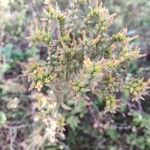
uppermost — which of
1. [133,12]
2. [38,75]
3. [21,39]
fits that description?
[133,12]

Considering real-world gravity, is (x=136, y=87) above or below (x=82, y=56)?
below

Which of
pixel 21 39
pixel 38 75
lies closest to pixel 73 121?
pixel 21 39

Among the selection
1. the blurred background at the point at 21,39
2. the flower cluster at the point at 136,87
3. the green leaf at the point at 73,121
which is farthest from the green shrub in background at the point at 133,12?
the flower cluster at the point at 136,87

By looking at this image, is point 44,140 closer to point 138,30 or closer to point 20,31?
point 20,31

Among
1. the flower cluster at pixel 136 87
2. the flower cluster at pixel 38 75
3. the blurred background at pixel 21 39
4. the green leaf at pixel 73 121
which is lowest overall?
the green leaf at pixel 73 121

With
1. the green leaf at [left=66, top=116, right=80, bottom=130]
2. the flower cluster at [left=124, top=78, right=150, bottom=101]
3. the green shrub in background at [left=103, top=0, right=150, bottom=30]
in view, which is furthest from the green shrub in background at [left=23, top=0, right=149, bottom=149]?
the green shrub in background at [left=103, top=0, right=150, bottom=30]

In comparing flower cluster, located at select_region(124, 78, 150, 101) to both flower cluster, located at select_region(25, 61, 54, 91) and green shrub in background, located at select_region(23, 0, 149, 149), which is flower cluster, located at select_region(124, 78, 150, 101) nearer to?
green shrub in background, located at select_region(23, 0, 149, 149)

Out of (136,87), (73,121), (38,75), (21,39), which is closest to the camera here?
(38,75)

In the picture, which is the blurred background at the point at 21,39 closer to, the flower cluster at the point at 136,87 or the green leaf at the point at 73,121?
the green leaf at the point at 73,121

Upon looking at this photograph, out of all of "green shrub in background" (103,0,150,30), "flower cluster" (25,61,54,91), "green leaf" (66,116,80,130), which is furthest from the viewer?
"green shrub in background" (103,0,150,30)

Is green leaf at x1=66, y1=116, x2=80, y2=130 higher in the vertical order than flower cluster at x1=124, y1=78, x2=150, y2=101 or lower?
lower

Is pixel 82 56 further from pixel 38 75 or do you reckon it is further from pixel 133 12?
pixel 133 12
